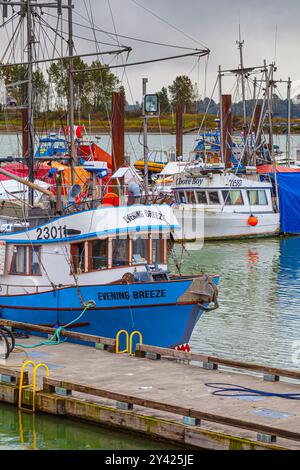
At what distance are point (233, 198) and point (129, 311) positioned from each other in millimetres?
30884

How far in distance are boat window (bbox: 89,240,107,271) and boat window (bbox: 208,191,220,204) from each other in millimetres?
29053

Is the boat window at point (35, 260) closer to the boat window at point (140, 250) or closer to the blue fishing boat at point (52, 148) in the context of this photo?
the boat window at point (140, 250)

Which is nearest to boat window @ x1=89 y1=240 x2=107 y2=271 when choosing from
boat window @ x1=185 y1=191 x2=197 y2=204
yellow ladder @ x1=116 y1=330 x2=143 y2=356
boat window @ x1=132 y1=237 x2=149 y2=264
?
boat window @ x1=132 y1=237 x2=149 y2=264

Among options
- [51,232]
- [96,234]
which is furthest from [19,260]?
[96,234]

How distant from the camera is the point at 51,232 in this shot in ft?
81.7

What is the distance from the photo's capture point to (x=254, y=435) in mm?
16141

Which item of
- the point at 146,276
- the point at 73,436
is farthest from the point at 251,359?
the point at 73,436

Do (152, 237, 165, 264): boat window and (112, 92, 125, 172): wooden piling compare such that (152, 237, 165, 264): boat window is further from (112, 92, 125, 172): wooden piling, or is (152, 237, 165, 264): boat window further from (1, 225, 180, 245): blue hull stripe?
(112, 92, 125, 172): wooden piling

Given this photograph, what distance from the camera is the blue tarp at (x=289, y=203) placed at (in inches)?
2208

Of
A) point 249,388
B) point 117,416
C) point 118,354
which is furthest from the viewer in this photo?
point 118,354

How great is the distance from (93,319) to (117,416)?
6573mm

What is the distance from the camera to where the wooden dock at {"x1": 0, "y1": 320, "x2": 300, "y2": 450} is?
16.2 meters

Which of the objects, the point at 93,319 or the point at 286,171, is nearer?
the point at 93,319
